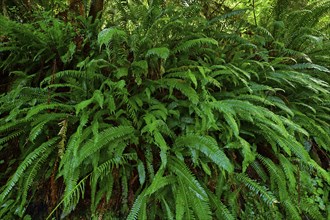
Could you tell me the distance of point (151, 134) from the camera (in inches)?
83.5

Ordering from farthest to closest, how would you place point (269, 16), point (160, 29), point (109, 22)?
1. point (269, 16)
2. point (109, 22)
3. point (160, 29)

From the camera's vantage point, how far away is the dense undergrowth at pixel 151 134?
2.03m

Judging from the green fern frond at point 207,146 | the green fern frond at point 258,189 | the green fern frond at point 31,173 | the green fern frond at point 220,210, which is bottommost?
the green fern frond at point 220,210

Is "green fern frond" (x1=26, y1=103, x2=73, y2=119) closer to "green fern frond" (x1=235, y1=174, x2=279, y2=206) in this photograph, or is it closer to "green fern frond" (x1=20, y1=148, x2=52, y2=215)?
"green fern frond" (x1=20, y1=148, x2=52, y2=215)

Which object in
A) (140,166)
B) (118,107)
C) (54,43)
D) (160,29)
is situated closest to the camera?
(140,166)

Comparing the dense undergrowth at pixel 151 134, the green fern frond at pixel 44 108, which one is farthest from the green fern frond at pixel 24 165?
the green fern frond at pixel 44 108

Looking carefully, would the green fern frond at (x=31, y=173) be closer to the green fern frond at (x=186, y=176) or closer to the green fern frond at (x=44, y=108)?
the green fern frond at (x=44, y=108)

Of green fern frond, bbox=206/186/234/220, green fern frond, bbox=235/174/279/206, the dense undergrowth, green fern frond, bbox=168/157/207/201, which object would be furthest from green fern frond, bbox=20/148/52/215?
green fern frond, bbox=235/174/279/206

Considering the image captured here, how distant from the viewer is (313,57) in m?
3.49

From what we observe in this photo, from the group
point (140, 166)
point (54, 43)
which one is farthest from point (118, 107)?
point (54, 43)

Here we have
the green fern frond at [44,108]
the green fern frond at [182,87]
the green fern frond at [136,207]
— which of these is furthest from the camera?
the green fern frond at [182,87]

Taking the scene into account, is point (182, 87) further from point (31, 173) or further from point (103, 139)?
point (31, 173)

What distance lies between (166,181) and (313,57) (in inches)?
113

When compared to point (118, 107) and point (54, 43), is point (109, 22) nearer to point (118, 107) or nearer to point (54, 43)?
point (54, 43)
